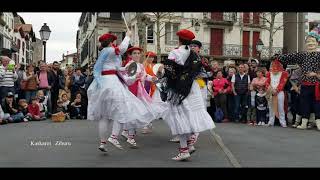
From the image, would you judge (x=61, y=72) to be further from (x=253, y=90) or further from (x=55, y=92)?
(x=253, y=90)

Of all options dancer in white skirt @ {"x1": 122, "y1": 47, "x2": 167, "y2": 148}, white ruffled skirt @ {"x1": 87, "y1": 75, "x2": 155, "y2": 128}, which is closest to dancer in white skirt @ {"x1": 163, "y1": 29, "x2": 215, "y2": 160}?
white ruffled skirt @ {"x1": 87, "y1": 75, "x2": 155, "y2": 128}

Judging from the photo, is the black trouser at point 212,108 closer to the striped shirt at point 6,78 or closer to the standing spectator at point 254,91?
the standing spectator at point 254,91

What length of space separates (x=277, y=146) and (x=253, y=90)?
5.10m

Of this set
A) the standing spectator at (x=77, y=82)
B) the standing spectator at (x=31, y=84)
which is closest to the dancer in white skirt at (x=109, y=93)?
the standing spectator at (x=31, y=84)

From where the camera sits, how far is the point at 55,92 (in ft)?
53.6

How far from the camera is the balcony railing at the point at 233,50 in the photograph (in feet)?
163

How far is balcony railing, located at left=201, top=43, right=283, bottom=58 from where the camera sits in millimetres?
49750

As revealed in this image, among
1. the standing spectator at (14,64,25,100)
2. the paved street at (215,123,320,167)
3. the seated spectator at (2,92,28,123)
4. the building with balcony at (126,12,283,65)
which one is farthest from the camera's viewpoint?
the building with balcony at (126,12,283,65)

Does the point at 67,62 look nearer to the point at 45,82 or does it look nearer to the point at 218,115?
the point at 45,82

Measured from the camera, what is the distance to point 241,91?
14281 mm

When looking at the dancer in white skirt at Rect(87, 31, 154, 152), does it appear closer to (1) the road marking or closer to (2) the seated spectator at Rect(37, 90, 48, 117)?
(1) the road marking
